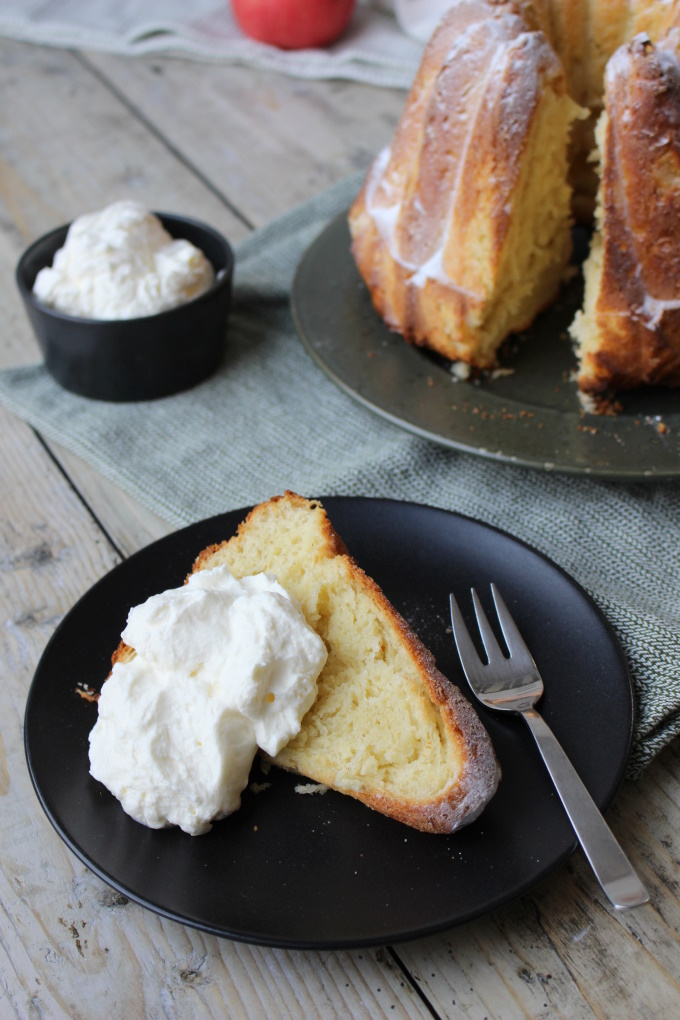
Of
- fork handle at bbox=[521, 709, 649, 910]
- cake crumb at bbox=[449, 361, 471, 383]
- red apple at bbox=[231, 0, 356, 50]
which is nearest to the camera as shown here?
fork handle at bbox=[521, 709, 649, 910]

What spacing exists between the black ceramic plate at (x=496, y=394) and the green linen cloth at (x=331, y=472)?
0.27 feet

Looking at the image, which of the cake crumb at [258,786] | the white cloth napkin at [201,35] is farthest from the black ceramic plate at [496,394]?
the white cloth napkin at [201,35]

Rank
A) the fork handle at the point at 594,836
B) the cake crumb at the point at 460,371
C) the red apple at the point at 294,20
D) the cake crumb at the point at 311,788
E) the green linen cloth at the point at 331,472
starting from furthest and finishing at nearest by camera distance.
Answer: the red apple at the point at 294,20 < the cake crumb at the point at 460,371 < the green linen cloth at the point at 331,472 < the cake crumb at the point at 311,788 < the fork handle at the point at 594,836

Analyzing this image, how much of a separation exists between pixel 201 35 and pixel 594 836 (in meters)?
2.98

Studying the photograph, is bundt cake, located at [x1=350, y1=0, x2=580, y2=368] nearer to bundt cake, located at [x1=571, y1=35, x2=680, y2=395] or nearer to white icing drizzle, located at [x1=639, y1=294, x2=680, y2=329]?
bundt cake, located at [x1=571, y1=35, x2=680, y2=395]

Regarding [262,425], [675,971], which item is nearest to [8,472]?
[262,425]

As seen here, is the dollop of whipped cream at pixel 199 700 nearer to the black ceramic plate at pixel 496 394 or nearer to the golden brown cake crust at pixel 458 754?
the golden brown cake crust at pixel 458 754

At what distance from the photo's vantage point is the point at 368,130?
2889mm

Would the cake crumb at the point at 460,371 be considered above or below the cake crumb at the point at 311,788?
above

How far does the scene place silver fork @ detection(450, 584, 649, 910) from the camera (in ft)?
3.31

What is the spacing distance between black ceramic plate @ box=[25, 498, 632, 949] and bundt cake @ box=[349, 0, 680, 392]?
572mm

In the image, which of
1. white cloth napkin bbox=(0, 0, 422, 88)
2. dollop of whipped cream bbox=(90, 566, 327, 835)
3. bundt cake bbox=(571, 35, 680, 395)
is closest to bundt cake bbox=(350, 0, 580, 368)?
bundt cake bbox=(571, 35, 680, 395)

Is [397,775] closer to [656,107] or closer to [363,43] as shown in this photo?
[656,107]

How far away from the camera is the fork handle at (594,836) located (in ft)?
3.27
